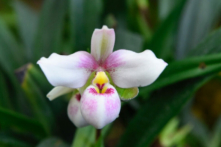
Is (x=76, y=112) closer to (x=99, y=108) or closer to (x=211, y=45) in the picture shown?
(x=99, y=108)

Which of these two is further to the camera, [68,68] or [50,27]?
[50,27]

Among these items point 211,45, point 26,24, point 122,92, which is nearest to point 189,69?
point 211,45

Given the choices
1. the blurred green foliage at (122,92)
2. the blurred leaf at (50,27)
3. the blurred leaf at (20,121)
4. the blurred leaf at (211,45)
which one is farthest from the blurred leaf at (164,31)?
the blurred leaf at (20,121)

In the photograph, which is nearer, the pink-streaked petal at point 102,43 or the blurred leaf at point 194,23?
the pink-streaked petal at point 102,43

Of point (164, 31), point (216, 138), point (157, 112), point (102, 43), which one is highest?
point (102, 43)

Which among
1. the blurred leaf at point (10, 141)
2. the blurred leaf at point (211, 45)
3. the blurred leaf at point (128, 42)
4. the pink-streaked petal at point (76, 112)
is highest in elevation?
the blurred leaf at point (211, 45)

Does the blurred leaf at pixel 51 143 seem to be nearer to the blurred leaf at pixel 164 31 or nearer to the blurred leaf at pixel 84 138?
the blurred leaf at pixel 84 138

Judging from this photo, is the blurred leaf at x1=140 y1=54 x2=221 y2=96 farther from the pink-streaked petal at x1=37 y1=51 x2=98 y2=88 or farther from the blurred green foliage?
the pink-streaked petal at x1=37 y1=51 x2=98 y2=88

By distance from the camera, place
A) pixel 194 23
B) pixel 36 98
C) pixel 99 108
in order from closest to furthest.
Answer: pixel 99 108 < pixel 36 98 < pixel 194 23
